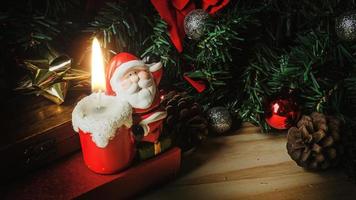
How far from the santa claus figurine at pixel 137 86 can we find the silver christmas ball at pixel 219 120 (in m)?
0.20

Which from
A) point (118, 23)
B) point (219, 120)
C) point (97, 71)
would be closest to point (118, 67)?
point (97, 71)

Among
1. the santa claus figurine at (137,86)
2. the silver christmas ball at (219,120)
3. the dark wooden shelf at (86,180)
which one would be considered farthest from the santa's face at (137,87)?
the silver christmas ball at (219,120)

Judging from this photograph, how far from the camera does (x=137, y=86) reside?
0.69m

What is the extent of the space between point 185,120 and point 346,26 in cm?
34

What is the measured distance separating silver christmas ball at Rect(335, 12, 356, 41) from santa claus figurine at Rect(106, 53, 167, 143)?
0.32 meters

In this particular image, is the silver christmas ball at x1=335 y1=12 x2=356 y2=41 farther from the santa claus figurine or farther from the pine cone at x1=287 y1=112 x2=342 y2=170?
the santa claus figurine

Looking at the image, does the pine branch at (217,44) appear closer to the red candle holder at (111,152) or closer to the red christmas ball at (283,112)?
the red christmas ball at (283,112)

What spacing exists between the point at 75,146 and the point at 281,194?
38cm

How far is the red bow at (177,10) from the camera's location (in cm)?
81

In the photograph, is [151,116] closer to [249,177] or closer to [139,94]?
[139,94]

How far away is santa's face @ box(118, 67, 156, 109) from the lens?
0.69 meters

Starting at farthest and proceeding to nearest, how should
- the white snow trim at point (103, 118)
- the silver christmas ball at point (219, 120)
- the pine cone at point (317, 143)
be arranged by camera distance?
the silver christmas ball at point (219, 120) < the pine cone at point (317, 143) < the white snow trim at point (103, 118)

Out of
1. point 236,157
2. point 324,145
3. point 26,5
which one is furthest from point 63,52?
point 324,145

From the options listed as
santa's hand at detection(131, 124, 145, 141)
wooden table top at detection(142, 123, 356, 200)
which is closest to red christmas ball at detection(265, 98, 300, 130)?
wooden table top at detection(142, 123, 356, 200)
